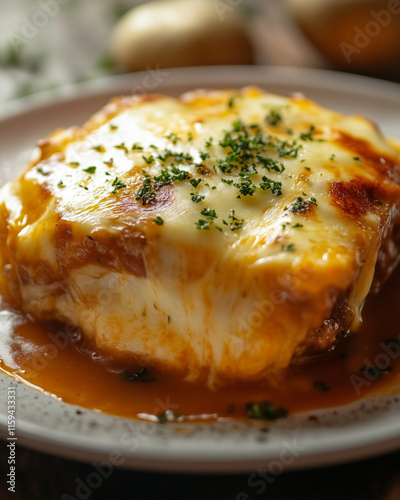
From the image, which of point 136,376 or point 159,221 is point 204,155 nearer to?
point 159,221

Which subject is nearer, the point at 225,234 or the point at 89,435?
the point at 89,435

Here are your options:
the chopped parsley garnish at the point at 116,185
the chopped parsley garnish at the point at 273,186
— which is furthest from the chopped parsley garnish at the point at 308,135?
the chopped parsley garnish at the point at 116,185

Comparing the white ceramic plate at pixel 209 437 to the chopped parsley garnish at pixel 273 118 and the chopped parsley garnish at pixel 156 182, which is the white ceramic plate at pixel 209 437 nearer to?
the chopped parsley garnish at pixel 156 182

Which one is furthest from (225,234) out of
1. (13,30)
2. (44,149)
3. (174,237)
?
(13,30)

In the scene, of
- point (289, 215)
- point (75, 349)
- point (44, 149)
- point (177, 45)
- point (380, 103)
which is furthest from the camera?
point (177, 45)

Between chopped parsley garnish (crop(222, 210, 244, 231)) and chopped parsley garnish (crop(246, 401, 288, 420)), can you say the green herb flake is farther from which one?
chopped parsley garnish (crop(246, 401, 288, 420))

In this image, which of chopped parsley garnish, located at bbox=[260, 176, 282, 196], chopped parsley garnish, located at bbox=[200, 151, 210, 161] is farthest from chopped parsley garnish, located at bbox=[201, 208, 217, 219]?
chopped parsley garnish, located at bbox=[200, 151, 210, 161]

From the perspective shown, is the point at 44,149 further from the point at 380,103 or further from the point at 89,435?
the point at 380,103

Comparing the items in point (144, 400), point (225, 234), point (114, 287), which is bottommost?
point (144, 400)
